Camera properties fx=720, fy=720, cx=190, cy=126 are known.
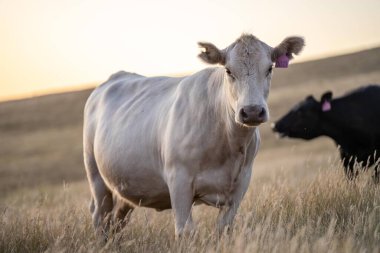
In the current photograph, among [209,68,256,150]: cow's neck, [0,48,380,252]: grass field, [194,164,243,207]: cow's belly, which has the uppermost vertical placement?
[209,68,256,150]: cow's neck

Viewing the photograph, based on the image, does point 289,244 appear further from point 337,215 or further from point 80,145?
point 80,145

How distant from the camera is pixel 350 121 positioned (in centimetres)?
1305

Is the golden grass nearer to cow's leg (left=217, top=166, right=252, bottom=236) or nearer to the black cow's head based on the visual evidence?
cow's leg (left=217, top=166, right=252, bottom=236)

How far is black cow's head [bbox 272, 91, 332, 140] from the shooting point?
14156 millimetres

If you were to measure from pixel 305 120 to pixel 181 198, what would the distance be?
28.1 feet

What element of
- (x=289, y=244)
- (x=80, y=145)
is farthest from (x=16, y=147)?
(x=289, y=244)

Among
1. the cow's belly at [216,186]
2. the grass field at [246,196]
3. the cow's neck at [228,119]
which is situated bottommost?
the grass field at [246,196]

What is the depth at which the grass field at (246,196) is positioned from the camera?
223 inches

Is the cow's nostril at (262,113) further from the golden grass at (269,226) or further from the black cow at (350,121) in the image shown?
A: the black cow at (350,121)

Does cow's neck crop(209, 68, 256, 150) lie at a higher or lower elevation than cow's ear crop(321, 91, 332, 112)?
higher

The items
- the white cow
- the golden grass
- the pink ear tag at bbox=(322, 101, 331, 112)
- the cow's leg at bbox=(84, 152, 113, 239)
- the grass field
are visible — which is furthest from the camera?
the pink ear tag at bbox=(322, 101, 331, 112)

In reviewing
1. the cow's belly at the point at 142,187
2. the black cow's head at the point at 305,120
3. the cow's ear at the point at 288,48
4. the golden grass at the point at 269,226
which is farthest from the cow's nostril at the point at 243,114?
the black cow's head at the point at 305,120

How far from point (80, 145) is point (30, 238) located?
3485cm

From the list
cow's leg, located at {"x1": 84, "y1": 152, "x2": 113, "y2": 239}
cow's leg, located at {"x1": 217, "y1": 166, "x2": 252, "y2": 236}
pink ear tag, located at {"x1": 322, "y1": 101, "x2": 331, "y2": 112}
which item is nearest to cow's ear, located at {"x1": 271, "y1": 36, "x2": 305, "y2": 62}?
cow's leg, located at {"x1": 217, "y1": 166, "x2": 252, "y2": 236}
